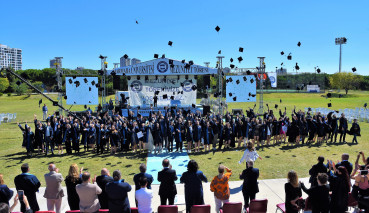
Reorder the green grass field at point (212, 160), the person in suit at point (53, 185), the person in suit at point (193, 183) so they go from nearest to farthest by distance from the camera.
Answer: the person in suit at point (193, 183) < the person in suit at point (53, 185) < the green grass field at point (212, 160)

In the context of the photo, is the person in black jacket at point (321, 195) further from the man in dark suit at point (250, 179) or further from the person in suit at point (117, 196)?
the person in suit at point (117, 196)

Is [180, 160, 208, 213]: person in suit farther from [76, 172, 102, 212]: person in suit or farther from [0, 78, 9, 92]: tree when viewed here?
[0, 78, 9, 92]: tree

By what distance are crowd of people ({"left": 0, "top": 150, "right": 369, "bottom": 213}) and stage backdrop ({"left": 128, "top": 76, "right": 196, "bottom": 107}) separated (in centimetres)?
1840

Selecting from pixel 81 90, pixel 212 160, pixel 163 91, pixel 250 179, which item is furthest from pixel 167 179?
pixel 163 91

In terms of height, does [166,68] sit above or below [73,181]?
above

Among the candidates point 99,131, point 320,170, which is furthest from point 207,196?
point 99,131

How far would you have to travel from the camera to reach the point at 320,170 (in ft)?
18.8

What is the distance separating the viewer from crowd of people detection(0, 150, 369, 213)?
14.2ft

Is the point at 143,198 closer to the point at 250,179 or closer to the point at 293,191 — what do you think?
the point at 250,179

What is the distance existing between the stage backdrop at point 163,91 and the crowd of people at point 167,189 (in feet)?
60.4

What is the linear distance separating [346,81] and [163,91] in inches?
2162

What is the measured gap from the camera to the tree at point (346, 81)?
6084 cm

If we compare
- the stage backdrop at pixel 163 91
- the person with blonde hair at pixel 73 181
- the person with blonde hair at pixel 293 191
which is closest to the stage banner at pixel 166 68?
the stage backdrop at pixel 163 91

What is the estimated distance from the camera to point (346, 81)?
6094 centimetres
